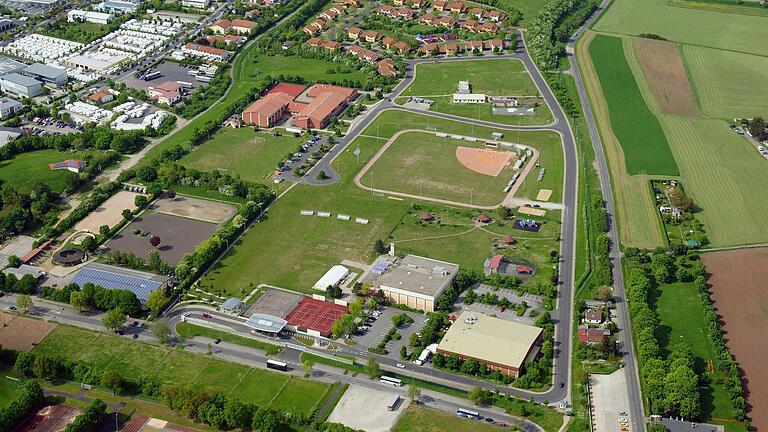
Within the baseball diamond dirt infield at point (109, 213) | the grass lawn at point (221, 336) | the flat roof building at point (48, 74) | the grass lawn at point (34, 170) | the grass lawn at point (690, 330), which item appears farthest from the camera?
the flat roof building at point (48, 74)

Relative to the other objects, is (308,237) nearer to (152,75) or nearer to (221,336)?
(221,336)

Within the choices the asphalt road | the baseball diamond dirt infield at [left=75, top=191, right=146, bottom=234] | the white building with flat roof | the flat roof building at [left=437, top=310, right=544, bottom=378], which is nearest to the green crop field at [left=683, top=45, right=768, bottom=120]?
the asphalt road

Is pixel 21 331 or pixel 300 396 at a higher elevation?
pixel 300 396

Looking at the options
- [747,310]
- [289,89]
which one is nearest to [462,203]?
[747,310]

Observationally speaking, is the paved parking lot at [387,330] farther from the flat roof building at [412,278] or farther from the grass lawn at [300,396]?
the grass lawn at [300,396]

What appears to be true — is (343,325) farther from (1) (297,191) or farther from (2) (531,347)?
(1) (297,191)

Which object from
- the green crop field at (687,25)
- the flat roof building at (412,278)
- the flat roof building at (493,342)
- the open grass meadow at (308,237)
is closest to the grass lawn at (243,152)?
the open grass meadow at (308,237)

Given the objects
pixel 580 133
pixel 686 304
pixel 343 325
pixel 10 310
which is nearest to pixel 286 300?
pixel 343 325
